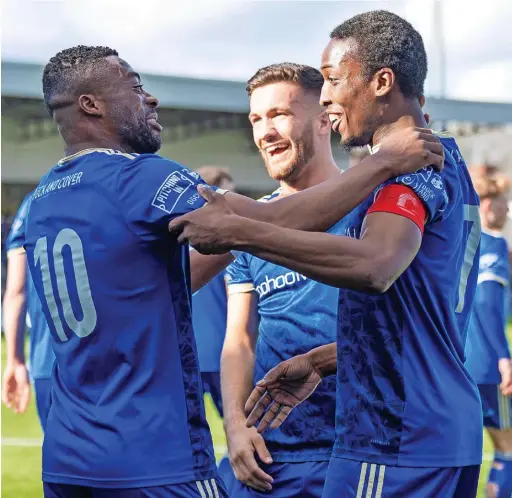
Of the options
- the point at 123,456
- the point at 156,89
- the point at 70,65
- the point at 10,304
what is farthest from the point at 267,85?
the point at 156,89

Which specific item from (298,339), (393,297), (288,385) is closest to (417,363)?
(393,297)

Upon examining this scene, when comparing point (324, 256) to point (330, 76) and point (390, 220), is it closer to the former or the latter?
point (390, 220)

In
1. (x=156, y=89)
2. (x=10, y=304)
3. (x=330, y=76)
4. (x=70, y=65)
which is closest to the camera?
(x=330, y=76)

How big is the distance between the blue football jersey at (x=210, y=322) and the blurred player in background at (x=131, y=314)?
392cm

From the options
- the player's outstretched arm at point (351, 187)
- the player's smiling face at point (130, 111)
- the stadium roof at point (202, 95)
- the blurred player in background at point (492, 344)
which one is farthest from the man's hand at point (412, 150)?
the stadium roof at point (202, 95)

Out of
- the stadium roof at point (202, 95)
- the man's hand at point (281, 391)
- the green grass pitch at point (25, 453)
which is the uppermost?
the stadium roof at point (202, 95)

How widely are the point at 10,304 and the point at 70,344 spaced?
3489mm

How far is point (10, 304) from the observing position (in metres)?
6.37

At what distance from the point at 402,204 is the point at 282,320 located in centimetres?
126

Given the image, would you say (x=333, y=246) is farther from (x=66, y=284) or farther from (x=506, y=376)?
(x=506, y=376)

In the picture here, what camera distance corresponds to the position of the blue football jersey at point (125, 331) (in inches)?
114

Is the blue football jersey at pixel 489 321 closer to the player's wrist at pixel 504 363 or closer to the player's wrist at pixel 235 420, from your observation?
the player's wrist at pixel 504 363

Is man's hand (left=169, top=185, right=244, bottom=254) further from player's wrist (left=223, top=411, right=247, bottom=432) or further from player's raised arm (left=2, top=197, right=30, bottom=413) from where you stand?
player's raised arm (left=2, top=197, right=30, bottom=413)

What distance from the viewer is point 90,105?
10.7ft
